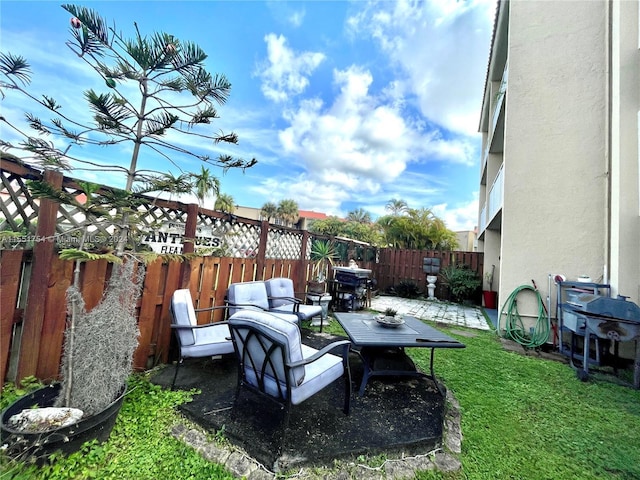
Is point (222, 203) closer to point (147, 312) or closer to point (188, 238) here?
point (188, 238)

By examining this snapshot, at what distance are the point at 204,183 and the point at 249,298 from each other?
7.19ft

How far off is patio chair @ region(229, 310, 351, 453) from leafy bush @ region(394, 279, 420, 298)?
349 inches

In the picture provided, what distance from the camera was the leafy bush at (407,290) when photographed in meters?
10.4

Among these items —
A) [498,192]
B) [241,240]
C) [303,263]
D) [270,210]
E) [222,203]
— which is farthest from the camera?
[270,210]

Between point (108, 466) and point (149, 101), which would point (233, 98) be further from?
point (108, 466)

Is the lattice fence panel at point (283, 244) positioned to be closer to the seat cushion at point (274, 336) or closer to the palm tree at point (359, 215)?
the seat cushion at point (274, 336)

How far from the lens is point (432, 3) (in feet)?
19.6

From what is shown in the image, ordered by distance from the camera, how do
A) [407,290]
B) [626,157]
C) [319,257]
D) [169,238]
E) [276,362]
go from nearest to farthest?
[276,362] → [169,238] → [626,157] → [319,257] → [407,290]

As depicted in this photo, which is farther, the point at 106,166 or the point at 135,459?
the point at 106,166

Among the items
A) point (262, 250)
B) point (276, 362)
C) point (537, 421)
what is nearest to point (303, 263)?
point (262, 250)

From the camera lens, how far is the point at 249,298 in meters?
4.12

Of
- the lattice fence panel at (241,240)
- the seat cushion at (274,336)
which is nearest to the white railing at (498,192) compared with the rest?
the lattice fence panel at (241,240)

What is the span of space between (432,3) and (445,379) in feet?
26.0

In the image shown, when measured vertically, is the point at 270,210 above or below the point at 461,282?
above
